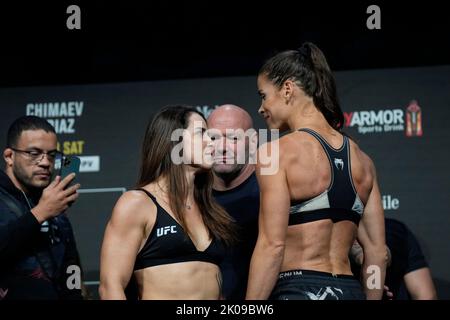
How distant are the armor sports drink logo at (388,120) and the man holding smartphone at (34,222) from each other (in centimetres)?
174

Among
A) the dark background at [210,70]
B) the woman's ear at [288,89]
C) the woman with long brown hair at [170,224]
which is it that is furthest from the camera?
the dark background at [210,70]

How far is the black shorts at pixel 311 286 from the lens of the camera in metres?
2.68

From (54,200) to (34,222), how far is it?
127 mm

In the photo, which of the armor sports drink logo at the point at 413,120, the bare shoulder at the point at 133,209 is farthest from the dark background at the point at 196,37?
the bare shoulder at the point at 133,209

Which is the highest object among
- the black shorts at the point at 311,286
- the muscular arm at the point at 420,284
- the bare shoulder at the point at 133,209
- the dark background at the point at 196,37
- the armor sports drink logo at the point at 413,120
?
the dark background at the point at 196,37

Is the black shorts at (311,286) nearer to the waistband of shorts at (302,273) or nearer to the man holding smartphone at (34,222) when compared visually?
the waistband of shorts at (302,273)

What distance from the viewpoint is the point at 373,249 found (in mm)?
Answer: 3031

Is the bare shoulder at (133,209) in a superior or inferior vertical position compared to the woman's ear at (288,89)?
inferior

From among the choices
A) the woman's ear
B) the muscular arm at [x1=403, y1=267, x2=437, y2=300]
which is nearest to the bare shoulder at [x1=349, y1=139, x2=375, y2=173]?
the woman's ear

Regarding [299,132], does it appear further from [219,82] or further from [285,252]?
[219,82]

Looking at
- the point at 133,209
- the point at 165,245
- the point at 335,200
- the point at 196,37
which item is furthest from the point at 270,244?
the point at 196,37

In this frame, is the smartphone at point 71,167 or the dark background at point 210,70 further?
the dark background at point 210,70
